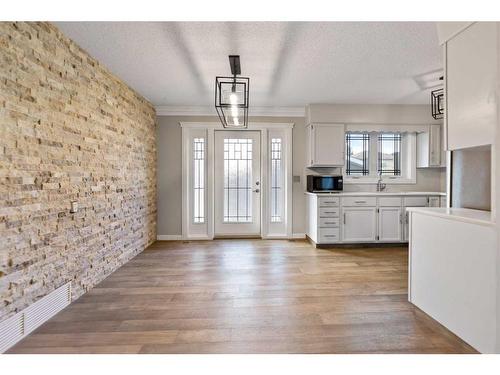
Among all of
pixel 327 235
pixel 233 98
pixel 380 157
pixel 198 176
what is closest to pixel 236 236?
pixel 198 176

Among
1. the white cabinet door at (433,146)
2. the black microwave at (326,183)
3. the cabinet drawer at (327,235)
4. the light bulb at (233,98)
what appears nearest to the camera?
the light bulb at (233,98)

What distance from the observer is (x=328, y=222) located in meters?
4.46

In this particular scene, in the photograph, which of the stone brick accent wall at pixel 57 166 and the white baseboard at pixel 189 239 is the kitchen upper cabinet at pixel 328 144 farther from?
the stone brick accent wall at pixel 57 166

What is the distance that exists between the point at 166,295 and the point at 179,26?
2403 millimetres

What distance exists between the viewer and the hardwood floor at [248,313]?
1.84 metres

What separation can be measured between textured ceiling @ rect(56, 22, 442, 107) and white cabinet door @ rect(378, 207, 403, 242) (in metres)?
1.84

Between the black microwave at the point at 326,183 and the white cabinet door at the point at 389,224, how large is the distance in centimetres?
77

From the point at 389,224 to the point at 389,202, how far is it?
1.18 feet

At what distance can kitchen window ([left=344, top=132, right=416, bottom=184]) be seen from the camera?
508 centimetres

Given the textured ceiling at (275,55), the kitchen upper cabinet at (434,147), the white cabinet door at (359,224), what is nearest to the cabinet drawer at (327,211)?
the white cabinet door at (359,224)
